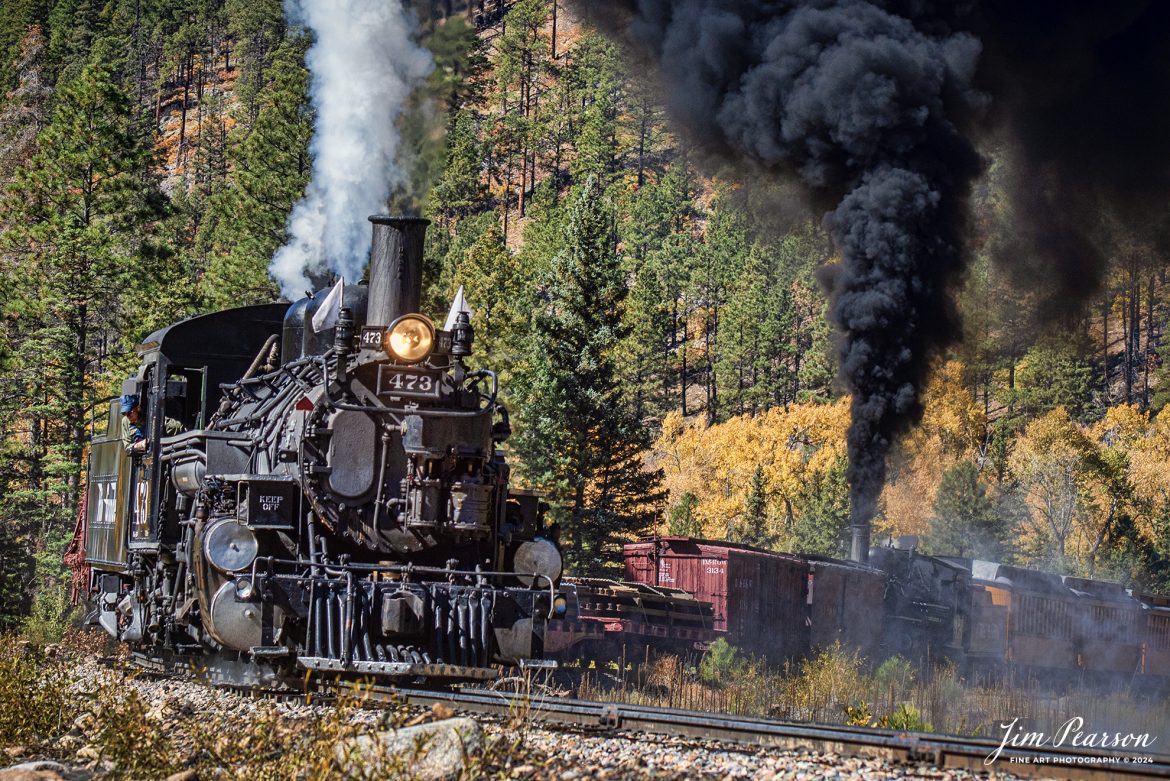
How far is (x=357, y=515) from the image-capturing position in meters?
11.0

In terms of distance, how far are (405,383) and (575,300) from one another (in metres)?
19.4

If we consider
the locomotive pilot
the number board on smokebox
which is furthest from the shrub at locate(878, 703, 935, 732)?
the locomotive pilot

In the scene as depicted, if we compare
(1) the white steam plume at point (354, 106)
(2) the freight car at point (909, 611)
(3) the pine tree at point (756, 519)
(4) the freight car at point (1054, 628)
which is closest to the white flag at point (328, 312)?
(1) the white steam plume at point (354, 106)

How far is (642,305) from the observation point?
202 feet

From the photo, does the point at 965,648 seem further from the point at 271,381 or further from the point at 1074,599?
the point at 271,381

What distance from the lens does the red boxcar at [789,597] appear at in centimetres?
2127

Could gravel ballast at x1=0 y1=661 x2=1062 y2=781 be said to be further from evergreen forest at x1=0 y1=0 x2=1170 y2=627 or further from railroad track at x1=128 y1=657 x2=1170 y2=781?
evergreen forest at x1=0 y1=0 x2=1170 y2=627

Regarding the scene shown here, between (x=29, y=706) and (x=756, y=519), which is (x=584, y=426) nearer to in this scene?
(x=756, y=519)

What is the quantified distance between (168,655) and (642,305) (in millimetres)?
49885

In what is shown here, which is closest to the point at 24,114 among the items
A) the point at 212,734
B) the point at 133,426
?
the point at 133,426

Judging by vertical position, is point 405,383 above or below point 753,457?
below

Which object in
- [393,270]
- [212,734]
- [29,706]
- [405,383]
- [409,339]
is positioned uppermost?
[393,270]

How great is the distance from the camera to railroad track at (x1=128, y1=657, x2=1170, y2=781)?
703 centimetres
